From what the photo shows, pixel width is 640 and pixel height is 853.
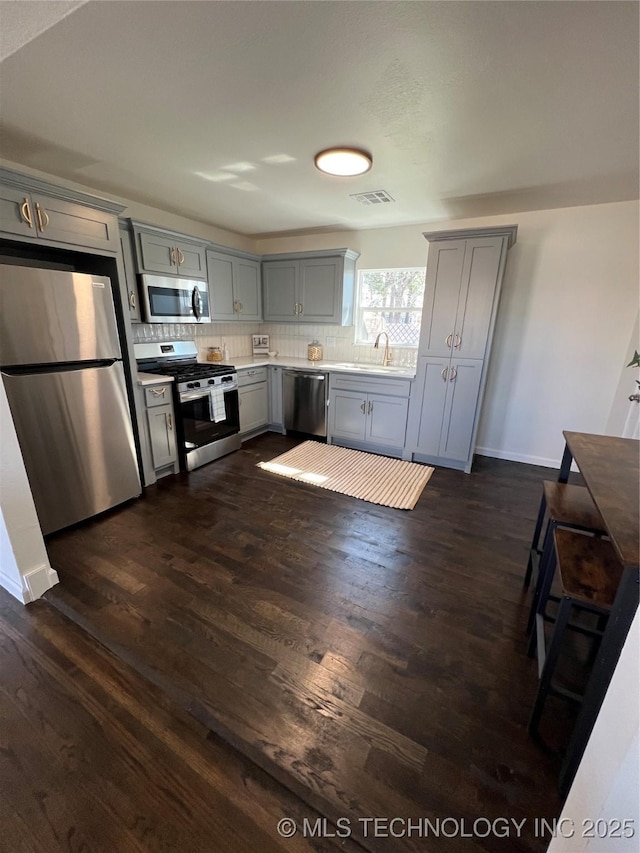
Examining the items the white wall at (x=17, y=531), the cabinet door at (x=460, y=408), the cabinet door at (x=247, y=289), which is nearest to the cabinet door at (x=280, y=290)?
the cabinet door at (x=247, y=289)

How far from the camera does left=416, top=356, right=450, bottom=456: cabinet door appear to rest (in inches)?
133

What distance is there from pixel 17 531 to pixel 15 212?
1.78 meters

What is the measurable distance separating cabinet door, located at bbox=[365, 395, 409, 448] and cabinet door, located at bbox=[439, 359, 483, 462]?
432 millimetres

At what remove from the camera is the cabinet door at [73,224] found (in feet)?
6.66

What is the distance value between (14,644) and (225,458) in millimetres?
2233

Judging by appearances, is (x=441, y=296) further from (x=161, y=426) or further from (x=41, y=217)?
(x=41, y=217)

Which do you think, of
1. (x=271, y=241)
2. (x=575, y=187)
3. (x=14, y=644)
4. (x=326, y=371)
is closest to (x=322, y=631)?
(x=14, y=644)

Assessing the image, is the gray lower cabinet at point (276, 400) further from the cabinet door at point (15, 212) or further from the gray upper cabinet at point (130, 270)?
the cabinet door at point (15, 212)

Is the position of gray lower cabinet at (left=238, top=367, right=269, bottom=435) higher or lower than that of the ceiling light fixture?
lower

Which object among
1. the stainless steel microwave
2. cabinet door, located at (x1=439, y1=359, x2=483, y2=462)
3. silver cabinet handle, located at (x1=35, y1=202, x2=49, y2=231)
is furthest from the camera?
cabinet door, located at (x1=439, y1=359, x2=483, y2=462)

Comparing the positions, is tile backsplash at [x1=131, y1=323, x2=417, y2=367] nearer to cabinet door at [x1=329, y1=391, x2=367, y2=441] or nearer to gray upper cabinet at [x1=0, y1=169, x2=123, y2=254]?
cabinet door at [x1=329, y1=391, x2=367, y2=441]

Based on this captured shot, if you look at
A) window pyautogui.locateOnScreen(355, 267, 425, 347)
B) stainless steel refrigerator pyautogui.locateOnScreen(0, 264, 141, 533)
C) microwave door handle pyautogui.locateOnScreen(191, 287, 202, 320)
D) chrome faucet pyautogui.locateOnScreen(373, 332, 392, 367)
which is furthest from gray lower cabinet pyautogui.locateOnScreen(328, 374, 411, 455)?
stainless steel refrigerator pyautogui.locateOnScreen(0, 264, 141, 533)

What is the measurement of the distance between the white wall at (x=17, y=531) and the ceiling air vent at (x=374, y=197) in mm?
2926

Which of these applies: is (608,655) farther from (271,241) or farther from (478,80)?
(271,241)
